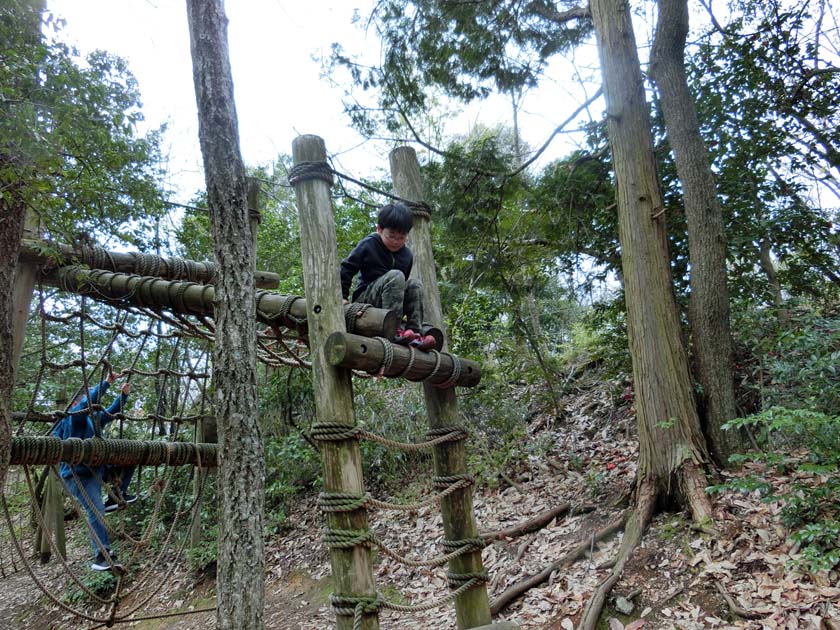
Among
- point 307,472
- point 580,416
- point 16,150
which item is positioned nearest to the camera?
point 16,150

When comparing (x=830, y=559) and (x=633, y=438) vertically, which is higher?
(x=633, y=438)

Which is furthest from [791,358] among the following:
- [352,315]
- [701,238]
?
[352,315]

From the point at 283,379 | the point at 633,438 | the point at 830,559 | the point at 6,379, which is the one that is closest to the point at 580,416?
the point at 633,438

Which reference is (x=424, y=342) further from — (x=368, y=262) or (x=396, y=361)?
(x=368, y=262)

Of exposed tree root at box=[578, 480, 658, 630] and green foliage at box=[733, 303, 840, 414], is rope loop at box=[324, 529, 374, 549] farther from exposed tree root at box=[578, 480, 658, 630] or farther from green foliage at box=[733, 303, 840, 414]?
green foliage at box=[733, 303, 840, 414]

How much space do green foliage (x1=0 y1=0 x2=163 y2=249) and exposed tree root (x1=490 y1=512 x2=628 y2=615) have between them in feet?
11.6

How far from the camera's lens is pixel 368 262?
3350mm

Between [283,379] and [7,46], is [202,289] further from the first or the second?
[283,379]

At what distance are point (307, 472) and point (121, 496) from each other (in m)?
3.51

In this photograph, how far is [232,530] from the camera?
235cm

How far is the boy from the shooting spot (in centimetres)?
319

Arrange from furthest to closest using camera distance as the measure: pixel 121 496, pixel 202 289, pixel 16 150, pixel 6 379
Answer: pixel 121 496
pixel 202 289
pixel 6 379
pixel 16 150

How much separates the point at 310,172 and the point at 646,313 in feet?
9.35

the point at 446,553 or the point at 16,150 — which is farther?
the point at 446,553
